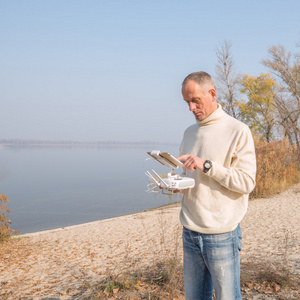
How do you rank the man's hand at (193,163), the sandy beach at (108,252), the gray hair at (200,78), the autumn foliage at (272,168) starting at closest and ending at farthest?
the man's hand at (193,163), the gray hair at (200,78), the sandy beach at (108,252), the autumn foliage at (272,168)

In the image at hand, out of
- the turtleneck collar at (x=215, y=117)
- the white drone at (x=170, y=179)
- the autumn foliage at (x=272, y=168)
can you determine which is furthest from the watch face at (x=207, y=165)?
the autumn foliage at (x=272, y=168)

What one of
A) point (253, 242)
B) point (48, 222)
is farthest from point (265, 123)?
point (253, 242)

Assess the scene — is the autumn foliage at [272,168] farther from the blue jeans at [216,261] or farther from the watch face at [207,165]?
the watch face at [207,165]

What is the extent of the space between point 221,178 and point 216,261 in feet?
1.65

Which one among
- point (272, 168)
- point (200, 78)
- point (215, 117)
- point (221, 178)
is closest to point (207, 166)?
point (221, 178)

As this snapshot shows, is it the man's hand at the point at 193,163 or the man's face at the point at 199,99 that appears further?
the man's face at the point at 199,99

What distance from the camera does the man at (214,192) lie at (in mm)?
1920

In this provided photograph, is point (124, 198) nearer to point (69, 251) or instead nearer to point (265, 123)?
point (265, 123)

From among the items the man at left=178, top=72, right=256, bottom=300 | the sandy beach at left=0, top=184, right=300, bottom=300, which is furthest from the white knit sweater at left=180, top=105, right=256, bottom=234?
the sandy beach at left=0, top=184, right=300, bottom=300

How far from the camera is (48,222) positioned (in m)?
18.9

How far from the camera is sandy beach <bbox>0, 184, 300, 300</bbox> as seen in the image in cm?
549

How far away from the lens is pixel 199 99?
203 centimetres

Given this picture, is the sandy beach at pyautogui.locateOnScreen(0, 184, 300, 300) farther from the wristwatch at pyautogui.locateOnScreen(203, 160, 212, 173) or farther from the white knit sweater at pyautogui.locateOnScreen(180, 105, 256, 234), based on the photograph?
the wristwatch at pyautogui.locateOnScreen(203, 160, 212, 173)

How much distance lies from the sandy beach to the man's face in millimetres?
2679
